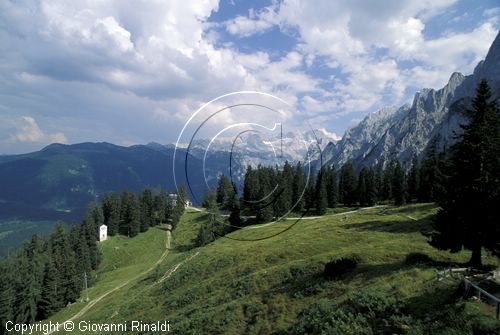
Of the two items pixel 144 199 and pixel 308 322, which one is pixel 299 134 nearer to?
pixel 308 322

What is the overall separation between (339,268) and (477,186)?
49.6 feet

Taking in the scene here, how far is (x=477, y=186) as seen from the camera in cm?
3128

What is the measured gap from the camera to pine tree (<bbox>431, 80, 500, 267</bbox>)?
30672 mm

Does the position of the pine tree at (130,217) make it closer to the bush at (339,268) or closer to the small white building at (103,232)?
the small white building at (103,232)

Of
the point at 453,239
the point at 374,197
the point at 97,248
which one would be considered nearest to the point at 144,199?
the point at 97,248

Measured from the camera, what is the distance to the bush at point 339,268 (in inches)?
1368

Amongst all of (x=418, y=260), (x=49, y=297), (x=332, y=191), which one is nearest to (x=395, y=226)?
Result: (x=418, y=260)

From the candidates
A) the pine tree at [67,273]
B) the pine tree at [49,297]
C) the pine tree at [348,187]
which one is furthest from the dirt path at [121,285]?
the pine tree at [348,187]

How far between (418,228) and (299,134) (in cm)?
5302

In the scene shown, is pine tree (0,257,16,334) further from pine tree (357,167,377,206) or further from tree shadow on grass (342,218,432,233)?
pine tree (357,167,377,206)

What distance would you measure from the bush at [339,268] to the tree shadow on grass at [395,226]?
28.3m

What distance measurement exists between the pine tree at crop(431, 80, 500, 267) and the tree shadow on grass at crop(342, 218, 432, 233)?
26.8 metres

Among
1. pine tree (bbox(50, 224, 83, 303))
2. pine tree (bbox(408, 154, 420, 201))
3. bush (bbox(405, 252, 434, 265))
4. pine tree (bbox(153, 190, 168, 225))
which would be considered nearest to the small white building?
pine tree (bbox(153, 190, 168, 225))

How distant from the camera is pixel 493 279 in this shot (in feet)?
77.2
